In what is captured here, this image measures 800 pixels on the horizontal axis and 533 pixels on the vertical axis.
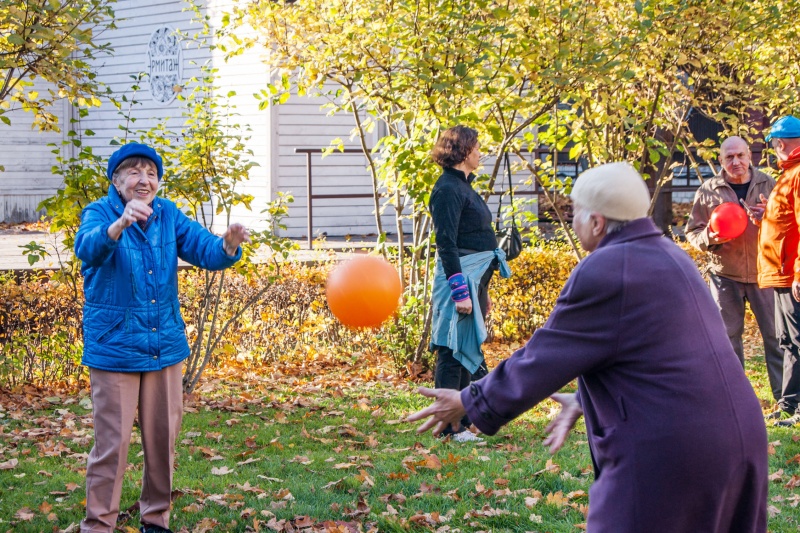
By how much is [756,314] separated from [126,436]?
4.69m

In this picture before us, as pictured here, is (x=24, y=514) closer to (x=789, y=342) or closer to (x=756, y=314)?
(x=789, y=342)

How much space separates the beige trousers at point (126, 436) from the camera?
4.03 metres

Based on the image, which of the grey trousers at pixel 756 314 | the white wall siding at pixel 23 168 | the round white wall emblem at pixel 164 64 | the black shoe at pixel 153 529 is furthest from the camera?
the white wall siding at pixel 23 168

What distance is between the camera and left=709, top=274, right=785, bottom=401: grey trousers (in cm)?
684

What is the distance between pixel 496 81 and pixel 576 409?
5.06m

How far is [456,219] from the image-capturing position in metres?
5.84

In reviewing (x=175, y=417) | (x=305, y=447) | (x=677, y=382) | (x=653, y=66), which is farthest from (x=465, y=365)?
(x=677, y=382)

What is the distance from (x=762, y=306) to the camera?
6844 mm

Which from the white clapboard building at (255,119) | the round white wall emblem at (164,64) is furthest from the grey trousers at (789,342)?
the round white wall emblem at (164,64)

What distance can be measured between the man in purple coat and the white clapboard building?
12499mm

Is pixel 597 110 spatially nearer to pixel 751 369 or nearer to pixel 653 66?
pixel 653 66

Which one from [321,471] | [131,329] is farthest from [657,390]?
[321,471]

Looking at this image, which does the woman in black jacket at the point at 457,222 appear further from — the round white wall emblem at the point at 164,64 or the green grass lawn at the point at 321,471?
the round white wall emblem at the point at 164,64

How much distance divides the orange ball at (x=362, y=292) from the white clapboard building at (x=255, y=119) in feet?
33.2
